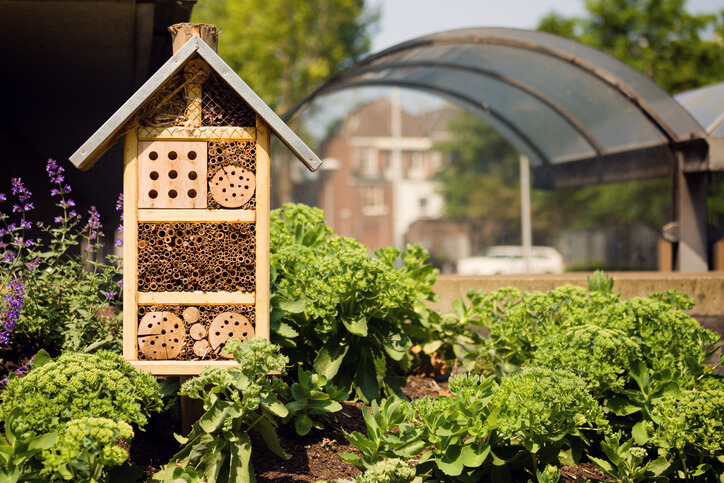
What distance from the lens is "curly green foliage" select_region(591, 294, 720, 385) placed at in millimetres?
3893

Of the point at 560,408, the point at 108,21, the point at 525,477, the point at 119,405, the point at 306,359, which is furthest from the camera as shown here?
the point at 108,21

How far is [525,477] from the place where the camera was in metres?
3.51

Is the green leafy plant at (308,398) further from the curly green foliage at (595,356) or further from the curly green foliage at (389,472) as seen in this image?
the curly green foliage at (595,356)

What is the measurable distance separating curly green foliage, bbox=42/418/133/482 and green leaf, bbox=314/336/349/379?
1190mm

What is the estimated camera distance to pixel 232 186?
3.35m

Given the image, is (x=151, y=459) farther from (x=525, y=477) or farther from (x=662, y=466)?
(x=662, y=466)

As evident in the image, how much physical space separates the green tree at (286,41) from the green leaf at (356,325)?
27.7 meters

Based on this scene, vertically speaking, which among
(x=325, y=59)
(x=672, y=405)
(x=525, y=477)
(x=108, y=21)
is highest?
(x=325, y=59)

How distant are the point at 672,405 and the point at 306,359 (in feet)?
6.18

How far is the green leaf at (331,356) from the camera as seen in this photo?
3.82 m

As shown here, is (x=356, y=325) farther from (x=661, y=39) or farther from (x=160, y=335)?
(x=661, y=39)

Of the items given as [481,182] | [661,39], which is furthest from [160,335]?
[481,182]

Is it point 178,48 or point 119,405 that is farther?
point 178,48

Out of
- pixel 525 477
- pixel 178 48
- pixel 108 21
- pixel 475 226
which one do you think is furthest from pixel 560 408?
pixel 475 226
